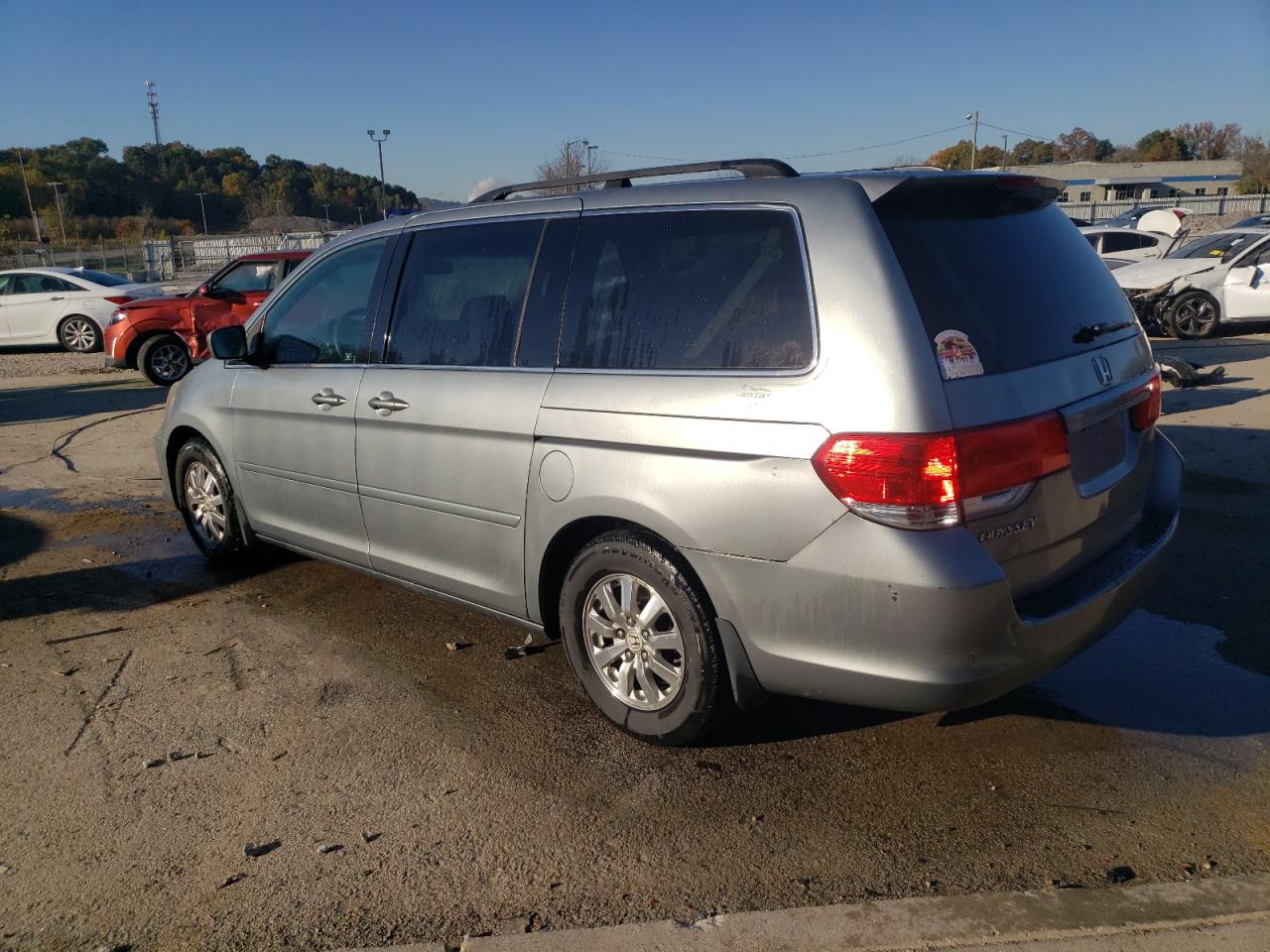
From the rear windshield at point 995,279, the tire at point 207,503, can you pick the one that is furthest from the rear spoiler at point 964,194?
the tire at point 207,503

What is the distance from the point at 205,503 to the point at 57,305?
14.7 metres

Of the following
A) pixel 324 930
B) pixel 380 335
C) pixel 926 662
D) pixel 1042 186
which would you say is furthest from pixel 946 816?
pixel 380 335

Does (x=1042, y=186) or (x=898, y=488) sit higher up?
(x=1042, y=186)

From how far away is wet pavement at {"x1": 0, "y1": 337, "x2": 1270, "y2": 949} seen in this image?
9.17 feet

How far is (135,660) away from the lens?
15.0 ft

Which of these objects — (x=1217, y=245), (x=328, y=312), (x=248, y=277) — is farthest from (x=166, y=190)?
(x=328, y=312)

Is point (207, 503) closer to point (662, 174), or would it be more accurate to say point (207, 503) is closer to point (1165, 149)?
point (662, 174)

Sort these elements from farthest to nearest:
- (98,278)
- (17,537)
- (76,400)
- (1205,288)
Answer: (98,278), (1205,288), (76,400), (17,537)

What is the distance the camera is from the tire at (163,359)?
13516 mm

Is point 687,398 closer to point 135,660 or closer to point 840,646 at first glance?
point 840,646

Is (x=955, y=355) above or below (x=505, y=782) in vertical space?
above

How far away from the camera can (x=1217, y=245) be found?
51.1 feet

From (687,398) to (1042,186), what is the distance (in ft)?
5.00

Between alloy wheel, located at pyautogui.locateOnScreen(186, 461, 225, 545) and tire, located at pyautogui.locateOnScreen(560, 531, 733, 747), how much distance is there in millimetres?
2839
